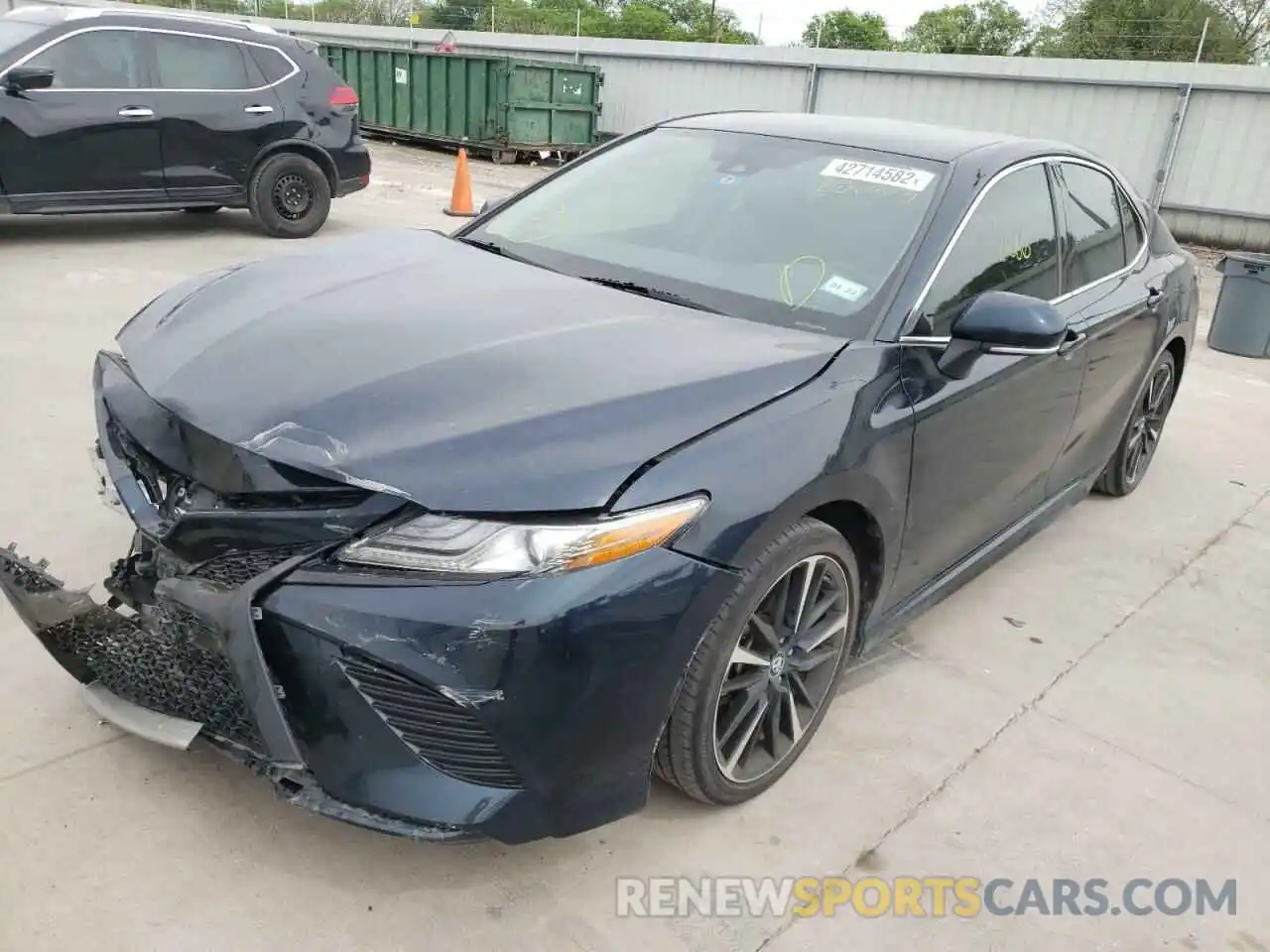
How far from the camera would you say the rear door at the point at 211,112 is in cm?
792

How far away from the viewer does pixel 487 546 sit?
195cm

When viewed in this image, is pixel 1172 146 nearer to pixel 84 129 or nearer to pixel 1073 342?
pixel 1073 342

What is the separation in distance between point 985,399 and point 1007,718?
3.27 ft

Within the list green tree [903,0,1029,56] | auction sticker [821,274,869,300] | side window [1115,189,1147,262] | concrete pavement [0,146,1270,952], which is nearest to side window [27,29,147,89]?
concrete pavement [0,146,1270,952]

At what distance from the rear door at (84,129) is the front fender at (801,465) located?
7048 mm

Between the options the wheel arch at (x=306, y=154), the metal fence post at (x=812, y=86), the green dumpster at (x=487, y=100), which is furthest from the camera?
the green dumpster at (x=487, y=100)

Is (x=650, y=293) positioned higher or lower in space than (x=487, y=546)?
higher

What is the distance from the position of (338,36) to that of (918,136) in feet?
92.3

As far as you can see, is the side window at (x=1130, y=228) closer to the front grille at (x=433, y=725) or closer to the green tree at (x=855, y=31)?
the front grille at (x=433, y=725)

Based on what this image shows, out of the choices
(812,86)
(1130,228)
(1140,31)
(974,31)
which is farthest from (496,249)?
(974,31)

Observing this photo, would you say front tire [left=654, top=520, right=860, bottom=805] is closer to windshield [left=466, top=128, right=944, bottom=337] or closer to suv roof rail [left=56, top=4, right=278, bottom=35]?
windshield [left=466, top=128, right=944, bottom=337]

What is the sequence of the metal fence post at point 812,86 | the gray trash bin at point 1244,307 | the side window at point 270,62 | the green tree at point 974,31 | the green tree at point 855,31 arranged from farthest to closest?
the green tree at point 855,31, the green tree at point 974,31, the metal fence post at point 812,86, the side window at point 270,62, the gray trash bin at point 1244,307

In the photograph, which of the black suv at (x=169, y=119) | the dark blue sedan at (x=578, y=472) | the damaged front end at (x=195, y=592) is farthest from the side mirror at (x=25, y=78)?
the damaged front end at (x=195, y=592)

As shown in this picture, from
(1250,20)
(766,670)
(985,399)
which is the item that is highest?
(1250,20)
